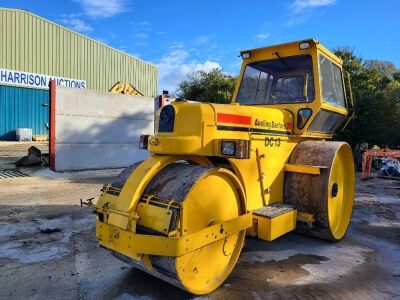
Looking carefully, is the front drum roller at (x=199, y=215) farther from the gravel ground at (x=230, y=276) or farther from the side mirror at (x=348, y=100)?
the side mirror at (x=348, y=100)

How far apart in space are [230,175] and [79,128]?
912cm

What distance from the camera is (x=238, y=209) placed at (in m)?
3.82

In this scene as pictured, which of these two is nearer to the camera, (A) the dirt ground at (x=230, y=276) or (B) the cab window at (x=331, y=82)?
(A) the dirt ground at (x=230, y=276)

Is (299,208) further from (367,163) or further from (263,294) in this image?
(367,163)

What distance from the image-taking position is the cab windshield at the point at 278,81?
16.9ft

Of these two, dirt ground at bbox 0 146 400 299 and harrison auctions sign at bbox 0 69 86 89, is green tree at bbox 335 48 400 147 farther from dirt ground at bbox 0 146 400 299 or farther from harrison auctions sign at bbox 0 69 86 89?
harrison auctions sign at bbox 0 69 86 89

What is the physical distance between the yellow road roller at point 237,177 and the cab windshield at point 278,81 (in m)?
0.01

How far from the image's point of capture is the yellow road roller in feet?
10.5

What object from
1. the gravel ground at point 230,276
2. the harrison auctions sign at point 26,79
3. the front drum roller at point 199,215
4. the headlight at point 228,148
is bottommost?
the gravel ground at point 230,276

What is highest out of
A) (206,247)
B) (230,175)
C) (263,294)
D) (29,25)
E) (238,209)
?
(29,25)

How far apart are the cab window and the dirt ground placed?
200 cm


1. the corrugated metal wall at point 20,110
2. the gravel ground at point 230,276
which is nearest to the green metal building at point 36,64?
the corrugated metal wall at point 20,110

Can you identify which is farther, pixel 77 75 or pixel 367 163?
pixel 77 75

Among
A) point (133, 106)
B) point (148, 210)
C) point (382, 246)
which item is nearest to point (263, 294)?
point (148, 210)
